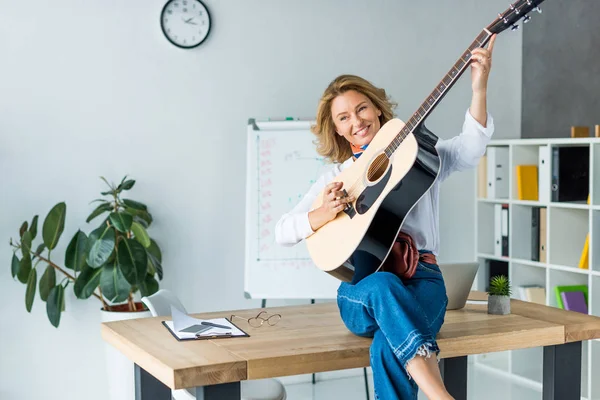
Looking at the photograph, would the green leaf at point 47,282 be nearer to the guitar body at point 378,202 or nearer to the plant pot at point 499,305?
the guitar body at point 378,202

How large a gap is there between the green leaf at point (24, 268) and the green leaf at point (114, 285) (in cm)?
35

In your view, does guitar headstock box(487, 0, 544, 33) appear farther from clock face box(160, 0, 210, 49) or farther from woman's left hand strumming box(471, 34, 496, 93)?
clock face box(160, 0, 210, 49)

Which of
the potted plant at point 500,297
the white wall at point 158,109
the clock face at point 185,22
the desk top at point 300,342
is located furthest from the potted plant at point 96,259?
the potted plant at point 500,297

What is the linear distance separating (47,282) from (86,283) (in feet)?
0.62

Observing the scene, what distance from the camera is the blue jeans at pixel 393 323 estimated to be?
207cm

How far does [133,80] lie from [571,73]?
2.64 metres

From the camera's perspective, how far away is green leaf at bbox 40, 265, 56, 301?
12.1 feet

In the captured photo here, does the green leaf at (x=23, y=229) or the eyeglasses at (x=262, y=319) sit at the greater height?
the green leaf at (x=23, y=229)

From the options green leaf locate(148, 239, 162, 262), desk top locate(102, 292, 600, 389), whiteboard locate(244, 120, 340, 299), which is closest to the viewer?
desk top locate(102, 292, 600, 389)

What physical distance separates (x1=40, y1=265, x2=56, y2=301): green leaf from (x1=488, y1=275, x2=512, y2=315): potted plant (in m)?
2.15

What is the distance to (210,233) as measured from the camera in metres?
4.31

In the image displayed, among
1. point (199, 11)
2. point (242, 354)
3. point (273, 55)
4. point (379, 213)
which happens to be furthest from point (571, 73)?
point (242, 354)

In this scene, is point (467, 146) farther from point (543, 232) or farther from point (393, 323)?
point (543, 232)

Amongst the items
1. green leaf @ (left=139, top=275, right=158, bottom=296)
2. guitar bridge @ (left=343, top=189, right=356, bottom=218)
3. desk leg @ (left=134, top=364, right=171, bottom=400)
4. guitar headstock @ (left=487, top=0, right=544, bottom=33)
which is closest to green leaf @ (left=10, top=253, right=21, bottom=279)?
green leaf @ (left=139, top=275, right=158, bottom=296)
